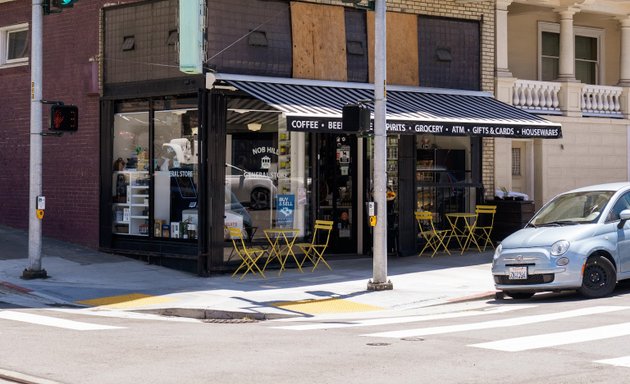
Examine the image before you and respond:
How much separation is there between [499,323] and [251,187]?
737 cm

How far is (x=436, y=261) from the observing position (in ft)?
63.5

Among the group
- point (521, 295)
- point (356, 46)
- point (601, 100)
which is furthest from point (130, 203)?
point (601, 100)

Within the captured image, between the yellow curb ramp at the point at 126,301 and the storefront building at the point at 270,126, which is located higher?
the storefront building at the point at 270,126

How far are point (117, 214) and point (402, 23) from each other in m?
7.09

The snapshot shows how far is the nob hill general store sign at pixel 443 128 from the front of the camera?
1608 cm

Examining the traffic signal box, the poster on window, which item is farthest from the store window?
the traffic signal box

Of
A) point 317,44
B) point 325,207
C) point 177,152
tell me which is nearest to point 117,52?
point 177,152

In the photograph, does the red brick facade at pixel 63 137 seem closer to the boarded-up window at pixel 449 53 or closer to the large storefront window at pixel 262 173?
the large storefront window at pixel 262 173

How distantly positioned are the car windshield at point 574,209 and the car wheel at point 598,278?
72 centimetres

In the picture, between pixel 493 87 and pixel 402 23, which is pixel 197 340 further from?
pixel 493 87

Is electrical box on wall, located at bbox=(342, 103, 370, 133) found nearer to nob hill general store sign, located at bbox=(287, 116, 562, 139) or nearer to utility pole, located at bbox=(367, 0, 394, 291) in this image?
utility pole, located at bbox=(367, 0, 394, 291)

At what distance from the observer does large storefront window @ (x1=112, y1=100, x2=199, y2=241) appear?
1784cm

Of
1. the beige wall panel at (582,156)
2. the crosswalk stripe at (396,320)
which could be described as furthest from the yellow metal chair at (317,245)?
the beige wall panel at (582,156)

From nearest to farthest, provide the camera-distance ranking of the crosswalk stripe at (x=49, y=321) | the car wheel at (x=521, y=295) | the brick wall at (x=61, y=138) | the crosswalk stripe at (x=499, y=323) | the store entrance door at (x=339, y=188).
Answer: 1. the crosswalk stripe at (x=499, y=323)
2. the crosswalk stripe at (x=49, y=321)
3. the car wheel at (x=521, y=295)
4. the brick wall at (x=61, y=138)
5. the store entrance door at (x=339, y=188)
